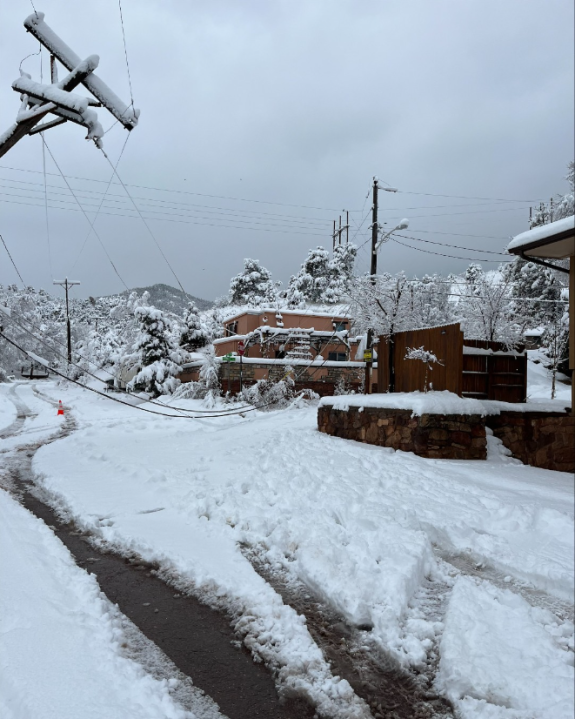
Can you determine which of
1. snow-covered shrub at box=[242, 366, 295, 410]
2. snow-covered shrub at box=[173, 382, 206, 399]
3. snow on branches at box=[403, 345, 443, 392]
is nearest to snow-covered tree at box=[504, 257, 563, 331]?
snow on branches at box=[403, 345, 443, 392]

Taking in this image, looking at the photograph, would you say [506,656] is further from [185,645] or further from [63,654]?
[63,654]

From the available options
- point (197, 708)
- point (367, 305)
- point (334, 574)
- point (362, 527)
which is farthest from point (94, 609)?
point (367, 305)

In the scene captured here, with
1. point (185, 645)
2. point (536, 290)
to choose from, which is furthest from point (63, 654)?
point (536, 290)

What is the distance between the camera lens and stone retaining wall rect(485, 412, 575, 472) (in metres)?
1.28

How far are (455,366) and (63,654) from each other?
4778 millimetres

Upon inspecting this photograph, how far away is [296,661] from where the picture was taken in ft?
10.00

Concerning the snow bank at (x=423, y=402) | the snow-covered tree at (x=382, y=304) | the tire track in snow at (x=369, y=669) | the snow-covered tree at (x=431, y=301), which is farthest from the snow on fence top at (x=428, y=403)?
the snow-covered tree at (x=382, y=304)

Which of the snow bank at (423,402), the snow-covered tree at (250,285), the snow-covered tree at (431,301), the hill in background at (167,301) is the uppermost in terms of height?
the snow-covered tree at (250,285)

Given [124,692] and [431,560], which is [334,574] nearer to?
[431,560]

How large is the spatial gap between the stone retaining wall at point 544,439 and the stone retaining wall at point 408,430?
4.84ft

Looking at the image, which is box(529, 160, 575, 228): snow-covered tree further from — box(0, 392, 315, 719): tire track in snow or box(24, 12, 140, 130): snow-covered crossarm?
box(24, 12, 140, 130): snow-covered crossarm

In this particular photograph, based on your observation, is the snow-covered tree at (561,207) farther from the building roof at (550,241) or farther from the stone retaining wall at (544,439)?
the stone retaining wall at (544,439)

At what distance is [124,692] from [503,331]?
3.80 m

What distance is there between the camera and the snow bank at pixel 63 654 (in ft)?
8.37
